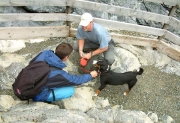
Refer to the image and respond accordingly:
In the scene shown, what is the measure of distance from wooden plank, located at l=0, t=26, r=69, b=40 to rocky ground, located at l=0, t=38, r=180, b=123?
912 millimetres

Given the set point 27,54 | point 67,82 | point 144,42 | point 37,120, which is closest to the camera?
point 37,120

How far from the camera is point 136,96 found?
535 cm

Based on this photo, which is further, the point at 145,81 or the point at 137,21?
the point at 137,21

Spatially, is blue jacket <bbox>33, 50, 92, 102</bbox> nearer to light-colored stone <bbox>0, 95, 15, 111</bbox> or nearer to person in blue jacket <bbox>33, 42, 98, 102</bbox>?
person in blue jacket <bbox>33, 42, 98, 102</bbox>

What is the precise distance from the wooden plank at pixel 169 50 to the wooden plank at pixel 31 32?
2587 millimetres

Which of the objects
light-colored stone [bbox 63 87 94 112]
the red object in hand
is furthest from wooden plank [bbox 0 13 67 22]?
light-colored stone [bbox 63 87 94 112]

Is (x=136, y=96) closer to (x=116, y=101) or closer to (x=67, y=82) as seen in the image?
(x=116, y=101)

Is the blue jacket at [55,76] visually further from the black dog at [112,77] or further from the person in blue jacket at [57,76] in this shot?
the black dog at [112,77]

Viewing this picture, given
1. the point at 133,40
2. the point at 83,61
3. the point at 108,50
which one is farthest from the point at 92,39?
the point at 133,40

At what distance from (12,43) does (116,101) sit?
3.08 m

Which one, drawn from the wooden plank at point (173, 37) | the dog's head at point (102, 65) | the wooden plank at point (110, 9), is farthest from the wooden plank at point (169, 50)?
the dog's head at point (102, 65)

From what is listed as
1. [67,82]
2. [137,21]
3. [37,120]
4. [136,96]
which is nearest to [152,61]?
[136,96]

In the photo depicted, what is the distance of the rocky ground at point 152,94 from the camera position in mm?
5145

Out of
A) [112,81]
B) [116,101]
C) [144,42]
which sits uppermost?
[144,42]
